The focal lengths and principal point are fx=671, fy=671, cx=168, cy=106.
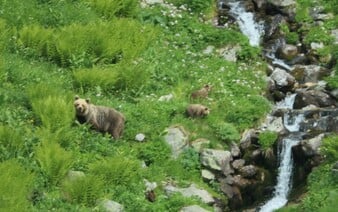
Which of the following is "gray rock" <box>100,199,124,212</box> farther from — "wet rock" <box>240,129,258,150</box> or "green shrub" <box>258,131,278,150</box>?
"green shrub" <box>258,131,278,150</box>

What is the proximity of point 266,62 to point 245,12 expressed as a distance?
11.4 ft

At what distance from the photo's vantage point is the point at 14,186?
484 inches

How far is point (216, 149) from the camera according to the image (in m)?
16.6

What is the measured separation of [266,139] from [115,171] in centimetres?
487

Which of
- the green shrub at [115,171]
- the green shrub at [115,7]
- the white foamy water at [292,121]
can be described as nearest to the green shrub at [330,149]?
the white foamy water at [292,121]

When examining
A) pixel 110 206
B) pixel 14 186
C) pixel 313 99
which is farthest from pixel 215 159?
pixel 14 186

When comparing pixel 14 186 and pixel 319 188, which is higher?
pixel 14 186

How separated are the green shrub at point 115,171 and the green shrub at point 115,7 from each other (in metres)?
7.78

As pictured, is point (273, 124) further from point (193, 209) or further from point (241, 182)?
point (193, 209)

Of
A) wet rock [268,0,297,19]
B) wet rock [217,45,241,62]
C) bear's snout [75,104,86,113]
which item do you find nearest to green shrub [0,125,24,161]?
bear's snout [75,104,86,113]

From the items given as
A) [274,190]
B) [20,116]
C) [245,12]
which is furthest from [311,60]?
[20,116]

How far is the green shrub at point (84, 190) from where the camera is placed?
13.1 metres

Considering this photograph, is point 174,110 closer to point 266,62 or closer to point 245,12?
point 266,62

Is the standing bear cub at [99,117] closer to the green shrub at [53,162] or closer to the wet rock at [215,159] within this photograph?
the green shrub at [53,162]
